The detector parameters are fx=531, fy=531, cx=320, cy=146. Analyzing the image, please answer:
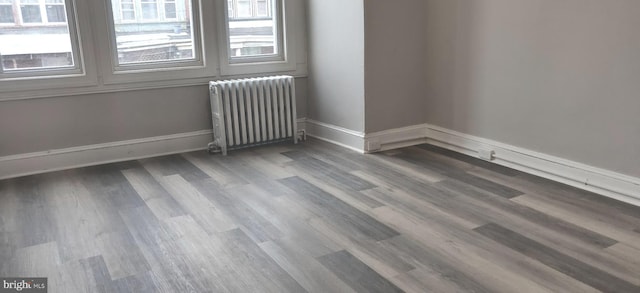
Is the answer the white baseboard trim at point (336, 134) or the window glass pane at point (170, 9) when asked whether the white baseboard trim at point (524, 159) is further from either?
the window glass pane at point (170, 9)

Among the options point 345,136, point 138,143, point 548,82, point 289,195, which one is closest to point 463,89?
point 548,82

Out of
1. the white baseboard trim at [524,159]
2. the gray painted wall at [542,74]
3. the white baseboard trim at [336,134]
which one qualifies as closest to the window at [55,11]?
the white baseboard trim at [336,134]

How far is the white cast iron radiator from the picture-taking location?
463 centimetres

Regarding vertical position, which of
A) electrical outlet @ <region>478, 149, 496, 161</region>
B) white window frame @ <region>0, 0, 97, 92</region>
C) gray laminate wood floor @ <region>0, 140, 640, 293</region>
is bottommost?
gray laminate wood floor @ <region>0, 140, 640, 293</region>

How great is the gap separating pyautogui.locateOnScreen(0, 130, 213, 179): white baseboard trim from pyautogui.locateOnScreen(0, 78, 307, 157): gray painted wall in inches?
1.7

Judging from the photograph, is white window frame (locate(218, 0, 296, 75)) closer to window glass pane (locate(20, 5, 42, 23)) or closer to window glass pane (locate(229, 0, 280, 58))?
window glass pane (locate(229, 0, 280, 58))

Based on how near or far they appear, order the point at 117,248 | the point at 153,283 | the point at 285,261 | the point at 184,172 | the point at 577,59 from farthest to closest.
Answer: the point at 184,172, the point at 577,59, the point at 117,248, the point at 285,261, the point at 153,283

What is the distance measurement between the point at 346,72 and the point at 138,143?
6.26 feet

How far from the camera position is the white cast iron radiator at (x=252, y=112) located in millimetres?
4629

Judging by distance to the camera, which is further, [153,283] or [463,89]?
[463,89]

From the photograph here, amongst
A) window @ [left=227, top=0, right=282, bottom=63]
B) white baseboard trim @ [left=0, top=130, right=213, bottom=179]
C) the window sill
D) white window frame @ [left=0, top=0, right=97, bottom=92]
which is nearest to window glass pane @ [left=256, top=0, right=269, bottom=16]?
window @ [left=227, top=0, right=282, bottom=63]

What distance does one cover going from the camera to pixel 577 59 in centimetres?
349

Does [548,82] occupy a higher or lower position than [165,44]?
lower

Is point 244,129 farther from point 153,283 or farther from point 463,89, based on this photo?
point 153,283
